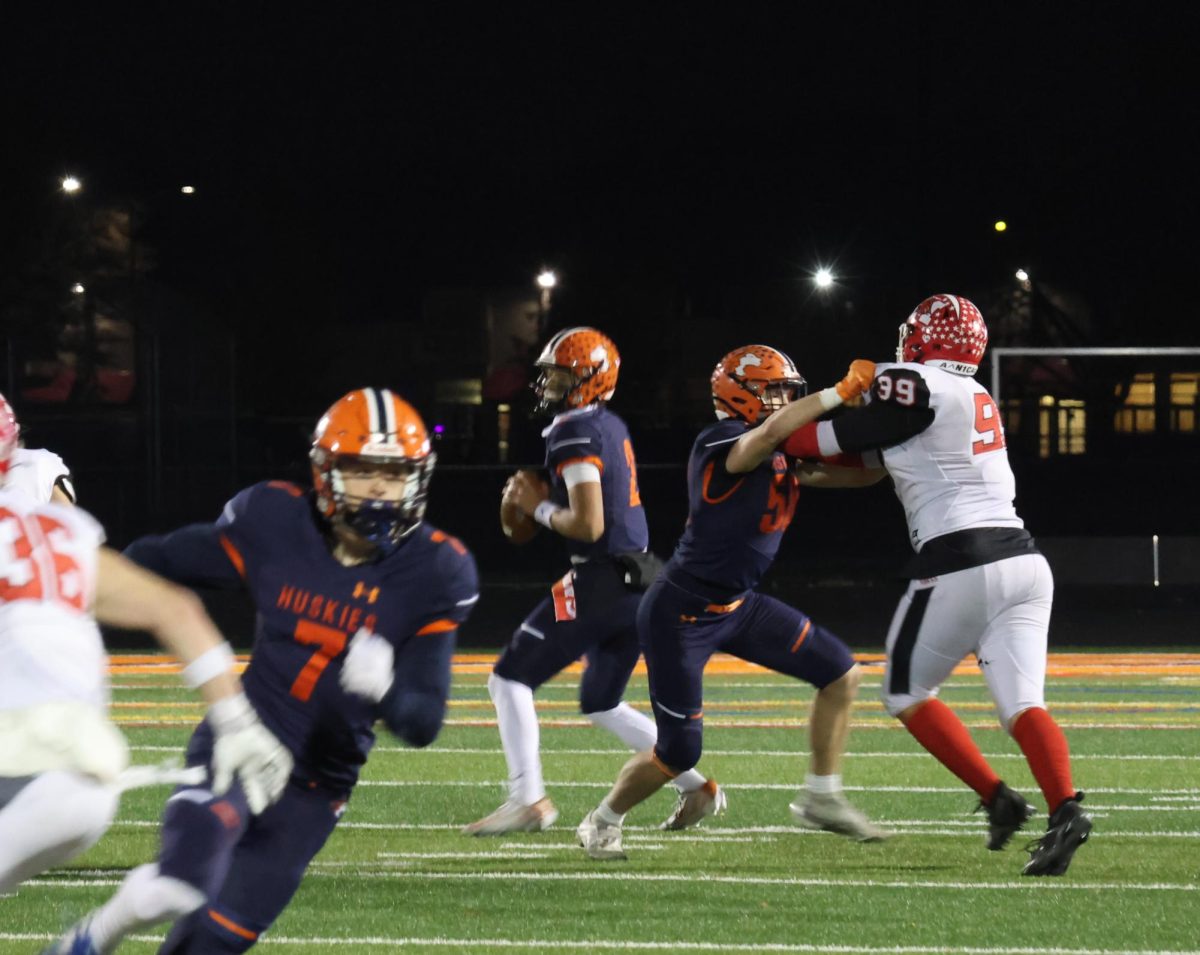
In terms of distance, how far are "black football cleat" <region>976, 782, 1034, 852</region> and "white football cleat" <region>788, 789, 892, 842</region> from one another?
0.66 metres

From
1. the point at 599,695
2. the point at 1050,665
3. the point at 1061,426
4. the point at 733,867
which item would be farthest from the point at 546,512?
the point at 1061,426

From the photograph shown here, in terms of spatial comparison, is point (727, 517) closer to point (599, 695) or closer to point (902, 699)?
point (902, 699)

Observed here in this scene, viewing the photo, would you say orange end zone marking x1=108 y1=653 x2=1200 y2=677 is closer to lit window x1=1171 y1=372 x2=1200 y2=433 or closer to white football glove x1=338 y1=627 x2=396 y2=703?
white football glove x1=338 y1=627 x2=396 y2=703

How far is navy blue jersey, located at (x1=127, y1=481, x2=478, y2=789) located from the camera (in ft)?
15.6

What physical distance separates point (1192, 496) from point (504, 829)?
25100 millimetres

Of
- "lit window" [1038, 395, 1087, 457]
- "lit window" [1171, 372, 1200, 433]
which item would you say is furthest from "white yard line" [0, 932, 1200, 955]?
"lit window" [1171, 372, 1200, 433]

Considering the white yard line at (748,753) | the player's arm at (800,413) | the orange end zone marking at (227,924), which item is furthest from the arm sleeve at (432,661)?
the white yard line at (748,753)

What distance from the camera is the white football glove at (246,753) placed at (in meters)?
4.38

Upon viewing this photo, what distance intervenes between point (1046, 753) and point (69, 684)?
3.82 meters

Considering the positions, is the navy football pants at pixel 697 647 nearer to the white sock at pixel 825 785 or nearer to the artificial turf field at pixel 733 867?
the white sock at pixel 825 785

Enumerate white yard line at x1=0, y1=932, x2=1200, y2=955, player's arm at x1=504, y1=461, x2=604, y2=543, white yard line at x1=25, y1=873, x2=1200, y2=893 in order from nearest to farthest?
white yard line at x1=0, y1=932, x2=1200, y2=955
white yard line at x1=25, y1=873, x2=1200, y2=893
player's arm at x1=504, y1=461, x2=604, y2=543

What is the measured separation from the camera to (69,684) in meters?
4.26

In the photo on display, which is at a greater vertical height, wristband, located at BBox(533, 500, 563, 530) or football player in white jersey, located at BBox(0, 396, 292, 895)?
wristband, located at BBox(533, 500, 563, 530)

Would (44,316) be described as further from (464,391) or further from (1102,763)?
(1102,763)
